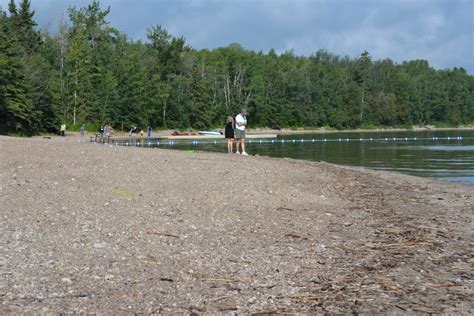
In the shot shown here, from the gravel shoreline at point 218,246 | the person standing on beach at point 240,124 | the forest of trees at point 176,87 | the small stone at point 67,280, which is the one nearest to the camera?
the gravel shoreline at point 218,246

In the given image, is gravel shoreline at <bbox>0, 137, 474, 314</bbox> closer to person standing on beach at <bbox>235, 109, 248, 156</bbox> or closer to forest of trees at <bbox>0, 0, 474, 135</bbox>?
person standing on beach at <bbox>235, 109, 248, 156</bbox>

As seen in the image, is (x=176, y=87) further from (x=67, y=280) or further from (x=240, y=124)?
(x=67, y=280)

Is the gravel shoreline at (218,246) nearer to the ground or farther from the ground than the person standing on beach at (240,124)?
nearer to the ground

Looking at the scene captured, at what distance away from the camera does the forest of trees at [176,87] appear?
6656 cm

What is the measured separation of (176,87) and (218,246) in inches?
3788

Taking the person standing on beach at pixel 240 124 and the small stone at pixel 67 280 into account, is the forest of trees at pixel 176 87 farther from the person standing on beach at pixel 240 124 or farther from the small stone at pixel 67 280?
the small stone at pixel 67 280

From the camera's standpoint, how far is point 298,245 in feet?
30.3

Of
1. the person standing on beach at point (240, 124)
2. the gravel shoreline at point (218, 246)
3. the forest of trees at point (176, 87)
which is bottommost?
the gravel shoreline at point (218, 246)

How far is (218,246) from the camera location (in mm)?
8812

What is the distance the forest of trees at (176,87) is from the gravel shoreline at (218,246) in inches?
1778

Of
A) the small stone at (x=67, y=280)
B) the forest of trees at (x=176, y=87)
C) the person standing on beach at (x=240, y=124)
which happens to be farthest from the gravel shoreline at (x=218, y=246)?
the forest of trees at (x=176, y=87)

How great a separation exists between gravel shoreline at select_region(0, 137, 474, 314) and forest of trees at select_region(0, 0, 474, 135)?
45170 mm

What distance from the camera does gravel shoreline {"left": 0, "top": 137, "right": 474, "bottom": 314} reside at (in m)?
6.43

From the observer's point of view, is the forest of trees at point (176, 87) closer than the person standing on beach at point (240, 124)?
No
